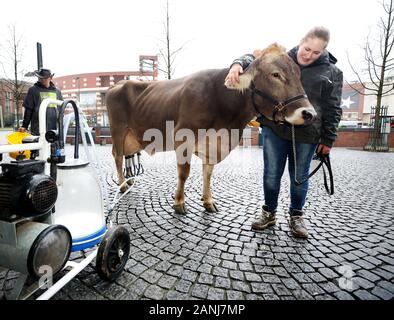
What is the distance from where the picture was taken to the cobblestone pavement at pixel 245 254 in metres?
1.86

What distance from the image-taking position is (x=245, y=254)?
241 cm

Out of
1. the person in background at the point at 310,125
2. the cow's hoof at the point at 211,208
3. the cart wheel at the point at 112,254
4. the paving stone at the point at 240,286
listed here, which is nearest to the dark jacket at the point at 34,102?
the cow's hoof at the point at 211,208

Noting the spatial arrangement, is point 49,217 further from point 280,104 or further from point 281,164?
point 281,164

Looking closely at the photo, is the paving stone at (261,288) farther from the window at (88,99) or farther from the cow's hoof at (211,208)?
the window at (88,99)

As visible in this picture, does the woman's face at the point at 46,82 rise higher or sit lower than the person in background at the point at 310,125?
higher

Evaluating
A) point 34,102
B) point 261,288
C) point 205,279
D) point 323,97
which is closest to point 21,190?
point 205,279

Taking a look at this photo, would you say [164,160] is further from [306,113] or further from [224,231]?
[306,113]

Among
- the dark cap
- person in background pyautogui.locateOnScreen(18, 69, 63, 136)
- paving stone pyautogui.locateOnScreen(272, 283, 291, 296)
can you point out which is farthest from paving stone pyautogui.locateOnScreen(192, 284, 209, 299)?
the dark cap

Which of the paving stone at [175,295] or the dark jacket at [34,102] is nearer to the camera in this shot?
the paving stone at [175,295]

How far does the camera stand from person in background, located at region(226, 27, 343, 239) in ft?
8.21

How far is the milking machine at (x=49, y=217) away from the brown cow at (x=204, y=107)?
1516mm

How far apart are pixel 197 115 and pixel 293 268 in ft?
6.63

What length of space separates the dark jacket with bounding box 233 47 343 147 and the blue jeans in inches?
6.3

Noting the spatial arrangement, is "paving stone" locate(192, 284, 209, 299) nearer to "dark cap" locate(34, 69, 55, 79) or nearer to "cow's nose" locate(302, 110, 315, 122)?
"cow's nose" locate(302, 110, 315, 122)
